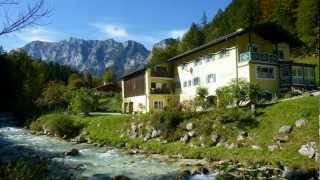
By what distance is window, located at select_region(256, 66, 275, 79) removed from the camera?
43.2 m

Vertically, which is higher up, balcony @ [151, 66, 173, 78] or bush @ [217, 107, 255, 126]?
balcony @ [151, 66, 173, 78]

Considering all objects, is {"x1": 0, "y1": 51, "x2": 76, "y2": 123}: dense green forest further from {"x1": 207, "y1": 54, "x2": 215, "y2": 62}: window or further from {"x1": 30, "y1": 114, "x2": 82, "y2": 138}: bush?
{"x1": 207, "y1": 54, "x2": 215, "y2": 62}: window

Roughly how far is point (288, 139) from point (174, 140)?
34.9ft

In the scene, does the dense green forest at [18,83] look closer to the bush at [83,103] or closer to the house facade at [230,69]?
the bush at [83,103]

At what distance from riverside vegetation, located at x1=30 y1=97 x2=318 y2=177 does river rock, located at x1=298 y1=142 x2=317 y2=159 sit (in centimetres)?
21

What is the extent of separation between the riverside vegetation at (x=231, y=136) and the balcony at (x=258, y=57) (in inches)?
418

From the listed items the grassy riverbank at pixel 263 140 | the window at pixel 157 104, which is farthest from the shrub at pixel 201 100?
the window at pixel 157 104

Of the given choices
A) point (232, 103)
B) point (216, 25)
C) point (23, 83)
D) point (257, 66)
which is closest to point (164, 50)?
point (216, 25)

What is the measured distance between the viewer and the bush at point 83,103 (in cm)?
5681

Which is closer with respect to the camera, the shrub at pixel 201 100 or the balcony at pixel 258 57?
the shrub at pixel 201 100

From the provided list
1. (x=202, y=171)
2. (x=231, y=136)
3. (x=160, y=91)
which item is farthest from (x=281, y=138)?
(x=160, y=91)

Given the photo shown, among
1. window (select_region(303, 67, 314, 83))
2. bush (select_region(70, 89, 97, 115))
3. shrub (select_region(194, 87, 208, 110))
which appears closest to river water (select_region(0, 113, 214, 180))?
shrub (select_region(194, 87, 208, 110))

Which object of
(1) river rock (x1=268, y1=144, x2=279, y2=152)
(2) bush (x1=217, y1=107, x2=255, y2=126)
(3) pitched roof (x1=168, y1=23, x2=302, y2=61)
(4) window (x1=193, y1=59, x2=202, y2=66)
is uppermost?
(3) pitched roof (x1=168, y1=23, x2=302, y2=61)

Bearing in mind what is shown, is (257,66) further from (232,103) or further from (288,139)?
(288,139)
